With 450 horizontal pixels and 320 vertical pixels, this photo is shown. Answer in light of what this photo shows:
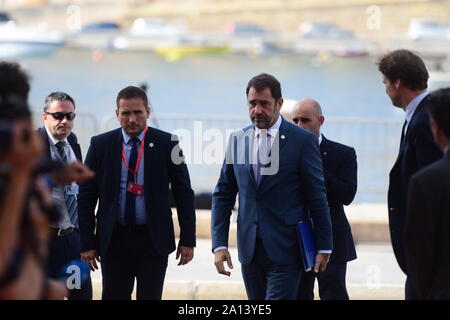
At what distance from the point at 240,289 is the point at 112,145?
236 cm

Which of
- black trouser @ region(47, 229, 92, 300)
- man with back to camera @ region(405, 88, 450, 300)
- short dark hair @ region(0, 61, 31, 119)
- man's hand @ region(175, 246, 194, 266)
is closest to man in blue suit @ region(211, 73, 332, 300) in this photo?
man's hand @ region(175, 246, 194, 266)

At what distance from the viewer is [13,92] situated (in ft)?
13.1

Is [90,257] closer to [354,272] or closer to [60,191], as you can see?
[60,191]

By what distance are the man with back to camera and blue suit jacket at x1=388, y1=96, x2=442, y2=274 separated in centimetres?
76

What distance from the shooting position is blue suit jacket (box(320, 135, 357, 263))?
22.2 feet

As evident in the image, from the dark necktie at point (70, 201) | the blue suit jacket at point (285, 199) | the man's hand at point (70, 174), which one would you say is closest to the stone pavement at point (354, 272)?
the dark necktie at point (70, 201)

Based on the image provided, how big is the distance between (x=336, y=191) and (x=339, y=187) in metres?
0.03

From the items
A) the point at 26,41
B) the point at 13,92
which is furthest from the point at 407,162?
the point at 26,41

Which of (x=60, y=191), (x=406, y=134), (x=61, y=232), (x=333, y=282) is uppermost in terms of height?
(x=406, y=134)

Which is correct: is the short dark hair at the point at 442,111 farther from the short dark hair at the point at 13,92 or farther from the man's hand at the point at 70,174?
the short dark hair at the point at 13,92

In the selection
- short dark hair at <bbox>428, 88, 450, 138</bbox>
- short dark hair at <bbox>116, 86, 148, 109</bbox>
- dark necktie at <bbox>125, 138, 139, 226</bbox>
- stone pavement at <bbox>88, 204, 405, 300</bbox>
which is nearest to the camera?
short dark hair at <bbox>428, 88, 450, 138</bbox>

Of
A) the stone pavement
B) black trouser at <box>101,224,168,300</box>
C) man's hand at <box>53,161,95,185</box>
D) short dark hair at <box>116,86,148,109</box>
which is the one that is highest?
short dark hair at <box>116,86,148,109</box>

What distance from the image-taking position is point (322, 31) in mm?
72000

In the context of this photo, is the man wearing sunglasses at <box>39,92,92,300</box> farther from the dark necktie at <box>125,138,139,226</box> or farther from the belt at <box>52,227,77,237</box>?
the dark necktie at <box>125,138,139,226</box>
